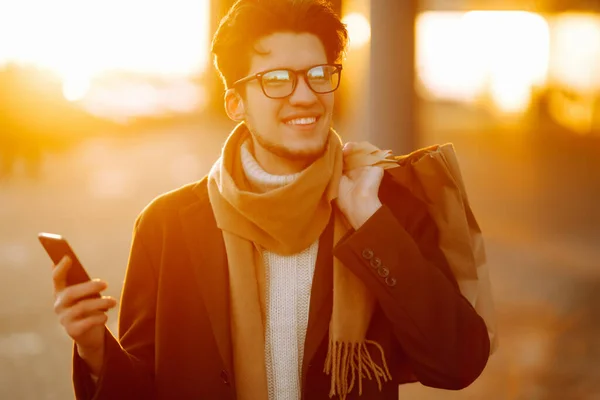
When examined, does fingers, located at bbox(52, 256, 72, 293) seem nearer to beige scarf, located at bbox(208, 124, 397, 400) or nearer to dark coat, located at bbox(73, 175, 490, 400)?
dark coat, located at bbox(73, 175, 490, 400)

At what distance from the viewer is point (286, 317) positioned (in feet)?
8.30

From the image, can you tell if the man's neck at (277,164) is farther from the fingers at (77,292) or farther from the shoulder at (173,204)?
the fingers at (77,292)

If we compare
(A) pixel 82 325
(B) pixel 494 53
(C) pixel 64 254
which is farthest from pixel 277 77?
(B) pixel 494 53

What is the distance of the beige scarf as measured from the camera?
8.07 ft

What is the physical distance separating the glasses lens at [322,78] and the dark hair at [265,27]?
0.31ft

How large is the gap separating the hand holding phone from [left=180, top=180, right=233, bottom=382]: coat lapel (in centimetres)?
37

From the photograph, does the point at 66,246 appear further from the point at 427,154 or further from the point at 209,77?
the point at 209,77

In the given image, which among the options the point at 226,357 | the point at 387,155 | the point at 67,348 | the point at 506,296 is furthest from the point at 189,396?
the point at 506,296

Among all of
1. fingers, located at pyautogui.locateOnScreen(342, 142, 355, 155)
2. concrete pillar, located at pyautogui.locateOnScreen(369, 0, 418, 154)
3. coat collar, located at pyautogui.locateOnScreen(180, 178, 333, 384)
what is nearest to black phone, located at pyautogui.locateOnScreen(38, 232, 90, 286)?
coat collar, located at pyautogui.locateOnScreen(180, 178, 333, 384)

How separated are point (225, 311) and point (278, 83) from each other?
2.17 ft

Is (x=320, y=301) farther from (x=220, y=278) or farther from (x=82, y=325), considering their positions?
(x=82, y=325)

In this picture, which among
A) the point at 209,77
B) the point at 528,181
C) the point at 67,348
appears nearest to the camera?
the point at 67,348

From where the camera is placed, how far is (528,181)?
16.7m

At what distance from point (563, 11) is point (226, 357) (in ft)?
81.8
